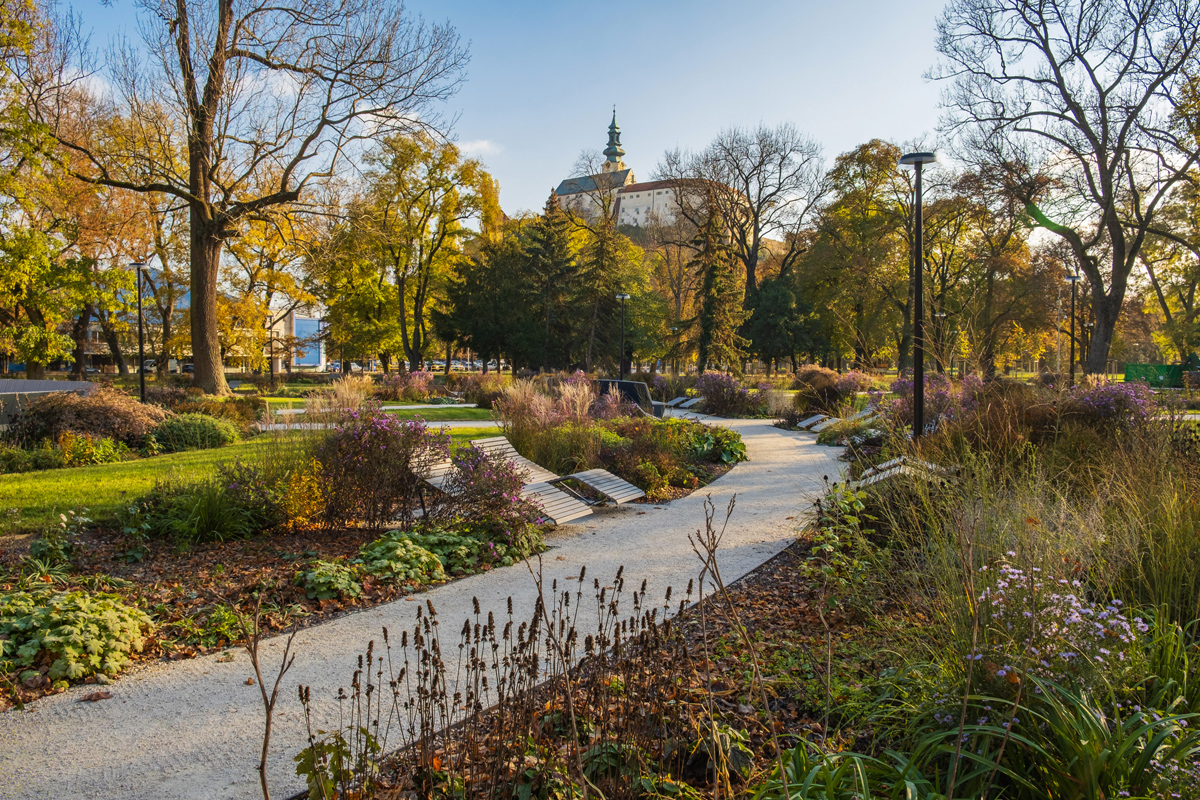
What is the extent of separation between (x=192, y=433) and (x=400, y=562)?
787cm

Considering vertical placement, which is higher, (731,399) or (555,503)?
(731,399)

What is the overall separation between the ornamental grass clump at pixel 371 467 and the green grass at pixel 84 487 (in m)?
1.23

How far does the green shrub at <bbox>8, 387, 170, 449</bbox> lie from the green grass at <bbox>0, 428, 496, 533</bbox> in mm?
1391

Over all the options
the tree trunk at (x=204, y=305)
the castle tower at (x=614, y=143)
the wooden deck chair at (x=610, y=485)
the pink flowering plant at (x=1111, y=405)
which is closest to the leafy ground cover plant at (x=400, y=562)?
the wooden deck chair at (x=610, y=485)

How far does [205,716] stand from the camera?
9.83 feet

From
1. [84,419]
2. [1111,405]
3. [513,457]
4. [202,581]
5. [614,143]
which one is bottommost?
[202,581]

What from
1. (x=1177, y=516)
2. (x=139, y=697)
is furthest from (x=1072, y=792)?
(x=139, y=697)

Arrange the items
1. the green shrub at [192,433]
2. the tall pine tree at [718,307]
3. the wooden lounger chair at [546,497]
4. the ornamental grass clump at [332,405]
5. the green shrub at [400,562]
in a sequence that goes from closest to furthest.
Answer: the green shrub at [400,562], the wooden lounger chair at [546,497], the ornamental grass clump at [332,405], the green shrub at [192,433], the tall pine tree at [718,307]

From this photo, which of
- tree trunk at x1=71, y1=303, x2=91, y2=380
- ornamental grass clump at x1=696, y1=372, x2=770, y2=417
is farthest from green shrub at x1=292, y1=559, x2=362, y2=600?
tree trunk at x1=71, y1=303, x2=91, y2=380

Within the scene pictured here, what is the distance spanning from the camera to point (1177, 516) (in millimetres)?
3338

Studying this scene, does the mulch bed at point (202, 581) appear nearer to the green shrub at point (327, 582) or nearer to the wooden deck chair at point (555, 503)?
the green shrub at point (327, 582)

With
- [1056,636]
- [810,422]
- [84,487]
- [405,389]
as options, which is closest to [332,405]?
[84,487]

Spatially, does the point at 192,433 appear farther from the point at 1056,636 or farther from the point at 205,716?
the point at 1056,636

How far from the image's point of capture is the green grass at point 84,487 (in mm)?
5980
